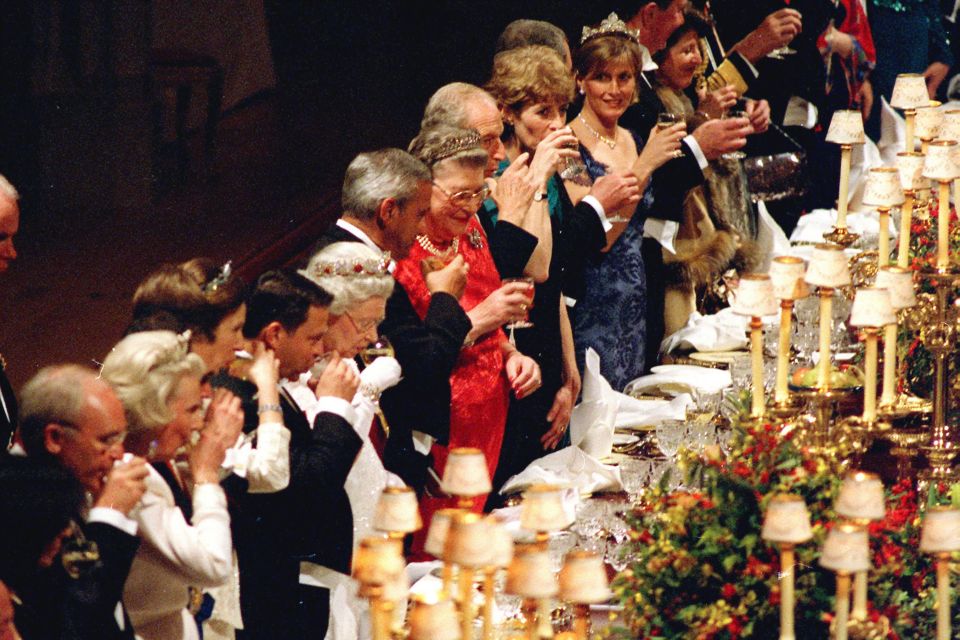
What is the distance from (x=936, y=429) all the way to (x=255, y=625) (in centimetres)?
149

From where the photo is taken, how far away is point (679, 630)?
2.33 m

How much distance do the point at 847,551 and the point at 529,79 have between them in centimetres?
228

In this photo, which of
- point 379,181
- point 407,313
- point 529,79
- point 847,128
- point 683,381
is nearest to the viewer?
point 379,181

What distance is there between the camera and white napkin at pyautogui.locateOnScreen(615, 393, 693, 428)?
3.84 meters

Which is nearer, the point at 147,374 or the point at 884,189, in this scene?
the point at 147,374

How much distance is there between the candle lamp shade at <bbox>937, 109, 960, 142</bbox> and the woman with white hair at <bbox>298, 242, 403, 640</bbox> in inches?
66.8

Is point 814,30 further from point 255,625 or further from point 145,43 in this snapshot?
point 255,625

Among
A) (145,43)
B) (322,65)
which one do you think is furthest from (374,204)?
(322,65)

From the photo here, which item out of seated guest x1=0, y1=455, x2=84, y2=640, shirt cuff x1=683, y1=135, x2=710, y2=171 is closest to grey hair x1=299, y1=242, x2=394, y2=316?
seated guest x1=0, y1=455, x2=84, y2=640

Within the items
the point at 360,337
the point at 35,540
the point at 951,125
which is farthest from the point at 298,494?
the point at 951,125

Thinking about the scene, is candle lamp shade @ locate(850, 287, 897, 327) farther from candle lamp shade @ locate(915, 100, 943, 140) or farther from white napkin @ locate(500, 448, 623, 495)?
candle lamp shade @ locate(915, 100, 943, 140)

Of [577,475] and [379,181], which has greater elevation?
[379,181]

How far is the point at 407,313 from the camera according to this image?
11.5ft

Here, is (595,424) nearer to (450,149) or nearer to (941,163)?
(450,149)
